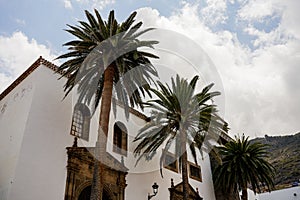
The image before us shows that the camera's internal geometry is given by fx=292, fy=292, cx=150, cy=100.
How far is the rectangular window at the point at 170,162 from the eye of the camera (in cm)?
1930

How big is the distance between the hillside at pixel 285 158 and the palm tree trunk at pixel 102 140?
27.6 metres

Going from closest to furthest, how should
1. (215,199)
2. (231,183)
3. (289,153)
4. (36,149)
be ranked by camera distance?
(36,149)
(231,183)
(215,199)
(289,153)

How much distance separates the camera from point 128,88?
13.3 meters

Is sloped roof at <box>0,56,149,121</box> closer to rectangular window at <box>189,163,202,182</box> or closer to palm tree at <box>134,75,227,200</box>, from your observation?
palm tree at <box>134,75,227,200</box>

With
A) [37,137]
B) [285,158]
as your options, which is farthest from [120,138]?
[285,158]

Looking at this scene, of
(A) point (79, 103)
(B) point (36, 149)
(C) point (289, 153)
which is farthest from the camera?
(C) point (289, 153)

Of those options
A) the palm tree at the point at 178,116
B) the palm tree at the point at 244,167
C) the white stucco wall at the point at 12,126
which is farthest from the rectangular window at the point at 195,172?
the white stucco wall at the point at 12,126

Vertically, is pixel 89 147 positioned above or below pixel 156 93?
below

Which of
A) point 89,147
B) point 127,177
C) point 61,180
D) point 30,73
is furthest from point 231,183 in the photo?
point 30,73

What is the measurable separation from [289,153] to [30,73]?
48.1 meters

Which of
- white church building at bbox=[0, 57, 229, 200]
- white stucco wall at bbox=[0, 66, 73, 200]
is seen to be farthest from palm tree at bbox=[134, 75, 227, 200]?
white stucco wall at bbox=[0, 66, 73, 200]

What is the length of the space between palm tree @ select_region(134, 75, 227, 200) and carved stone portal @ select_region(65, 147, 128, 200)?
5.83ft

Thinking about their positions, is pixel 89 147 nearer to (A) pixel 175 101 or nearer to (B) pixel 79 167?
(B) pixel 79 167

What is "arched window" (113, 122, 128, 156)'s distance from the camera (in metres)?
16.1
